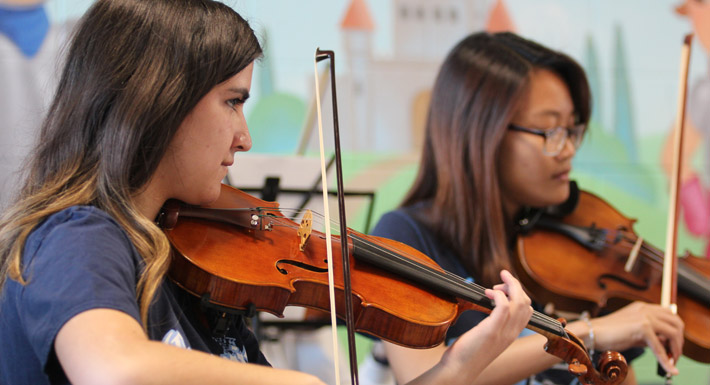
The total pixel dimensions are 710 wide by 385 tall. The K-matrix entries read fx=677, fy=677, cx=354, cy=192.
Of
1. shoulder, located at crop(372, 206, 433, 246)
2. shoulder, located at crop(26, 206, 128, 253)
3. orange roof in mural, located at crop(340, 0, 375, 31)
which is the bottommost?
shoulder, located at crop(372, 206, 433, 246)

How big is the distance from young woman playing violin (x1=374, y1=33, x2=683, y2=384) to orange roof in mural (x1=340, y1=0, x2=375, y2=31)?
1.13 metres

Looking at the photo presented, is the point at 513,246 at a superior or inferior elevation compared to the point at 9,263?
inferior

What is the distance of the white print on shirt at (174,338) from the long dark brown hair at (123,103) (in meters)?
0.09

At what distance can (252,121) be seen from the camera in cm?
254

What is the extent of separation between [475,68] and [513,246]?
0.40m

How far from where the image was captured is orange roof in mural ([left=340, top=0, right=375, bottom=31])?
8.56ft

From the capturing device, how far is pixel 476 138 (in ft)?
4.81

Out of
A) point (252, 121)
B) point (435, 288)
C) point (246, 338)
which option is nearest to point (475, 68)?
point (435, 288)

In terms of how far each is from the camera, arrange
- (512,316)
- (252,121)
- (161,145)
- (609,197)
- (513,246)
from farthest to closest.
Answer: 1. (609,197)
2. (252,121)
3. (513,246)
4. (512,316)
5. (161,145)

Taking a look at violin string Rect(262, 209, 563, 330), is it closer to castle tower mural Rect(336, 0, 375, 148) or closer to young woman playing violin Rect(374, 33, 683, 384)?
young woman playing violin Rect(374, 33, 683, 384)

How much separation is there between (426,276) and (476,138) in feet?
1.77

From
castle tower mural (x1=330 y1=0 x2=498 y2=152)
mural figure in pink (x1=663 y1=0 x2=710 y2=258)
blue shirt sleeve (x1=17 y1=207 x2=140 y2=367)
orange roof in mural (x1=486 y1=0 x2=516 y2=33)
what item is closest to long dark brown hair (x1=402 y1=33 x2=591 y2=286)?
blue shirt sleeve (x1=17 y1=207 x2=140 y2=367)

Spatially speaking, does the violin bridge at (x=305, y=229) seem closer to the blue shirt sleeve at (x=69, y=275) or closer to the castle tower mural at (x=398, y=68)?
the blue shirt sleeve at (x=69, y=275)

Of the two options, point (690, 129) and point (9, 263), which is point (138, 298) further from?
point (690, 129)
